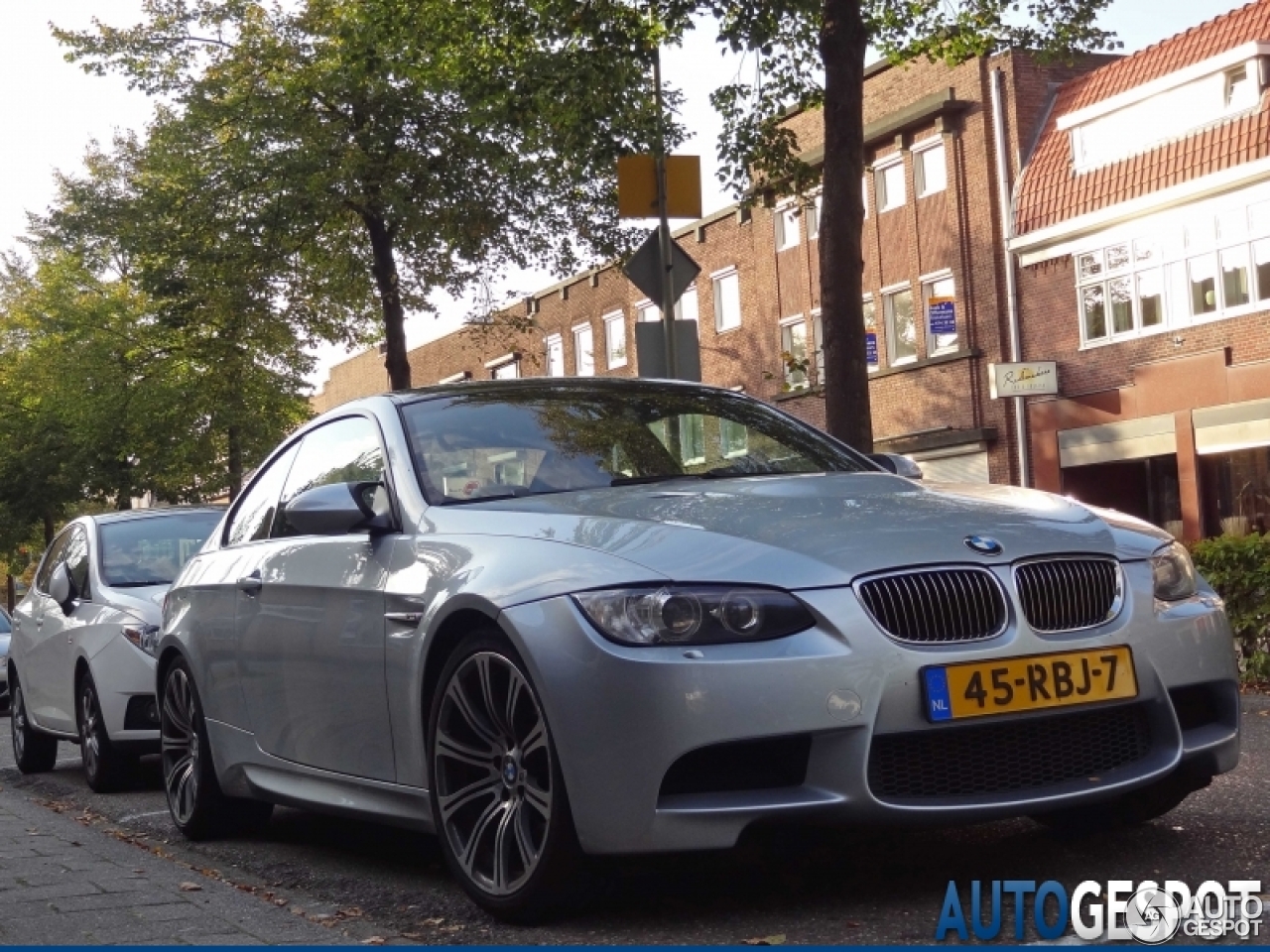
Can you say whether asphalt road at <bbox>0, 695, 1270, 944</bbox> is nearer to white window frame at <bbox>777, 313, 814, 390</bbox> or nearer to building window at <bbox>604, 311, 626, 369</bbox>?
white window frame at <bbox>777, 313, 814, 390</bbox>

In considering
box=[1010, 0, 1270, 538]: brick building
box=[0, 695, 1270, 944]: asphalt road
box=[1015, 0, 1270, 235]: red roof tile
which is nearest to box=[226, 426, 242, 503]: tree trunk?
box=[1010, 0, 1270, 538]: brick building

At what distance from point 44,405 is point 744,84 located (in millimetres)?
28498

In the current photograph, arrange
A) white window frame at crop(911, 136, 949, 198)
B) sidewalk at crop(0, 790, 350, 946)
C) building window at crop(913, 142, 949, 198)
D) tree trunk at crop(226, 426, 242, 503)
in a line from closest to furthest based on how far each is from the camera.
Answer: sidewalk at crop(0, 790, 350, 946), tree trunk at crop(226, 426, 242, 503), building window at crop(913, 142, 949, 198), white window frame at crop(911, 136, 949, 198)

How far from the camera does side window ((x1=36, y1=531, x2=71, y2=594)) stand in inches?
462

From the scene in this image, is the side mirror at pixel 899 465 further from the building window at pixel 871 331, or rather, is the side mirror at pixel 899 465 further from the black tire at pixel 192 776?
the building window at pixel 871 331

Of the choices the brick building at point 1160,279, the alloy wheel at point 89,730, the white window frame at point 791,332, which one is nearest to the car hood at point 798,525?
the alloy wheel at point 89,730

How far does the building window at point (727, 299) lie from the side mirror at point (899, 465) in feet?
124

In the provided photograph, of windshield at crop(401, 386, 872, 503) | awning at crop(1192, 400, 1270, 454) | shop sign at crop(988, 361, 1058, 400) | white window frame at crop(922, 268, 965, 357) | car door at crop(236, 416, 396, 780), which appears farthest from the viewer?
white window frame at crop(922, 268, 965, 357)

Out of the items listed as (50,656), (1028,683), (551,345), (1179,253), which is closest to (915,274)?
(1179,253)

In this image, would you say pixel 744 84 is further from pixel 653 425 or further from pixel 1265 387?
pixel 1265 387

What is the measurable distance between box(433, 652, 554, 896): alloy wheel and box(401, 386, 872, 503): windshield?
807mm

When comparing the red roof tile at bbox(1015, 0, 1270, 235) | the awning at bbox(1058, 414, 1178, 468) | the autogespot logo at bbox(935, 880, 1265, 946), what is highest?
the red roof tile at bbox(1015, 0, 1270, 235)

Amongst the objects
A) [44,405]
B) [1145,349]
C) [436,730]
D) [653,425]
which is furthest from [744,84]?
[44,405]

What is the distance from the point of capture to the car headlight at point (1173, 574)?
197 inches
